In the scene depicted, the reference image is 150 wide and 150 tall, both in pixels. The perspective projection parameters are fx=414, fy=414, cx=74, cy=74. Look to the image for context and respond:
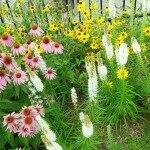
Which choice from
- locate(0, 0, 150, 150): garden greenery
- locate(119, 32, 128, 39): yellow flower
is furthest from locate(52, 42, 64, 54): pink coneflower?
locate(119, 32, 128, 39): yellow flower

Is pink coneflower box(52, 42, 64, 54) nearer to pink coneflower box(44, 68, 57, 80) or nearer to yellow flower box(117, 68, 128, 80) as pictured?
pink coneflower box(44, 68, 57, 80)

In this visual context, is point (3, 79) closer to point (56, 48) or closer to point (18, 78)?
point (18, 78)

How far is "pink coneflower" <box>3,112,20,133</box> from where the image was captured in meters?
3.12

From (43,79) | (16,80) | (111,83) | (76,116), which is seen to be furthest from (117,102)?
(16,80)

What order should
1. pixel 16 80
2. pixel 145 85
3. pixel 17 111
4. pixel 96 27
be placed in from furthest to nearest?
pixel 96 27, pixel 145 85, pixel 17 111, pixel 16 80

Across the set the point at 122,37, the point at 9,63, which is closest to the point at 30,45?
the point at 9,63

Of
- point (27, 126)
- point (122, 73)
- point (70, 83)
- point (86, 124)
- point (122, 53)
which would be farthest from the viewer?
point (70, 83)

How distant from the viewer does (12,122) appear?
3135mm

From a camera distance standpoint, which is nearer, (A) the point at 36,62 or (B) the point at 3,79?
(B) the point at 3,79

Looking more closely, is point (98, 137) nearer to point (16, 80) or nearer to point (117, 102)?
point (117, 102)

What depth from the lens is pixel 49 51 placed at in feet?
12.1

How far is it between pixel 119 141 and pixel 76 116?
460mm

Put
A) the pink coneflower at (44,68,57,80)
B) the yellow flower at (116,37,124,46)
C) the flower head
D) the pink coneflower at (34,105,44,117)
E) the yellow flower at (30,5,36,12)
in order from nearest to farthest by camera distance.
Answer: the flower head, the pink coneflower at (34,105,44,117), the pink coneflower at (44,68,57,80), the yellow flower at (116,37,124,46), the yellow flower at (30,5,36,12)

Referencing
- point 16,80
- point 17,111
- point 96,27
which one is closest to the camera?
point 16,80
